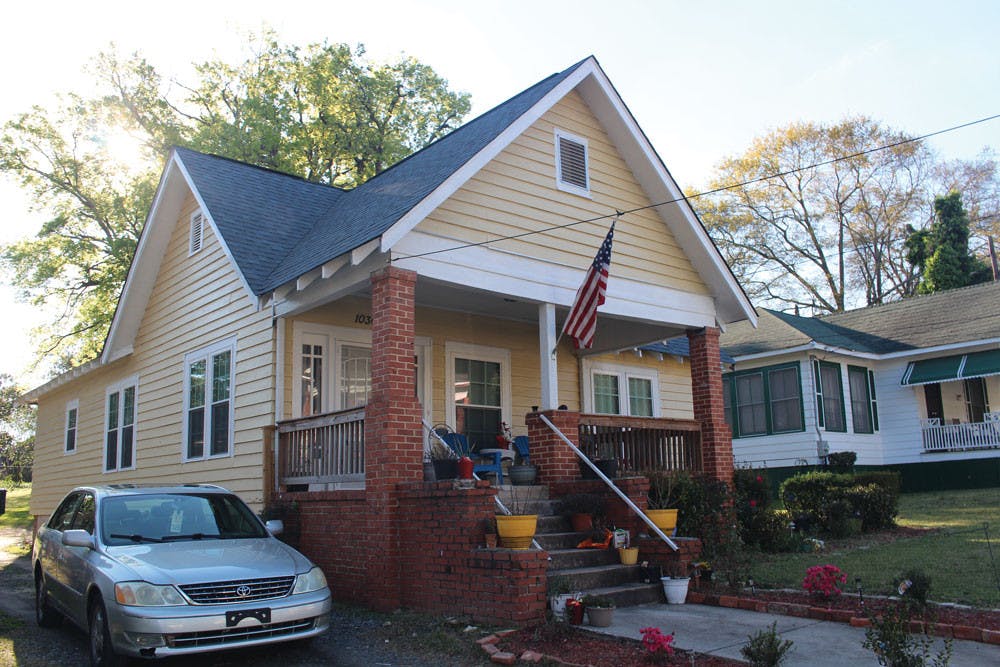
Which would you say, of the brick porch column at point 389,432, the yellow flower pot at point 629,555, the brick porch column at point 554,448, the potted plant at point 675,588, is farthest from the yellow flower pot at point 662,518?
the brick porch column at point 389,432

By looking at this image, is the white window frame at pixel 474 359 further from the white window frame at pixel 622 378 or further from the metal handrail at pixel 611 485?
the metal handrail at pixel 611 485

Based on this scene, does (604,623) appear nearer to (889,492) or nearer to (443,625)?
(443,625)

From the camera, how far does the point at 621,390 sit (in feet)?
54.4

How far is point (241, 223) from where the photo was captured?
13.2 metres

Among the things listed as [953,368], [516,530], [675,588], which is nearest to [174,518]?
[516,530]

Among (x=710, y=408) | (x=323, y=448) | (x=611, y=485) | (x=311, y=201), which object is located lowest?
(x=611, y=485)

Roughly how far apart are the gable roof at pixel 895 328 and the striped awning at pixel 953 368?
584 mm

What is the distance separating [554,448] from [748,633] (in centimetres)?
376

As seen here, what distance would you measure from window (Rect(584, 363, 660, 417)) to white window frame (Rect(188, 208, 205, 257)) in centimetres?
724

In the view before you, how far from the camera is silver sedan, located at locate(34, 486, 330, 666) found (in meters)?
6.28

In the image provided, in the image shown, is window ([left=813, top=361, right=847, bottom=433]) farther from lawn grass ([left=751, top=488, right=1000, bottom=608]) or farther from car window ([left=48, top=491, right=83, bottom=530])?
car window ([left=48, top=491, right=83, bottom=530])

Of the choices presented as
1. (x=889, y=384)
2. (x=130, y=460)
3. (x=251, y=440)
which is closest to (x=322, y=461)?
(x=251, y=440)

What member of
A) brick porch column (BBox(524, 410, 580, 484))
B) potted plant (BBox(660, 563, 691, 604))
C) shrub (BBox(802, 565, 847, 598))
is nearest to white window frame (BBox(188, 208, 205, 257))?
brick porch column (BBox(524, 410, 580, 484))

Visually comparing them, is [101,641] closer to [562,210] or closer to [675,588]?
[675,588]
